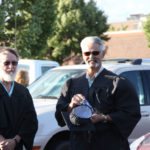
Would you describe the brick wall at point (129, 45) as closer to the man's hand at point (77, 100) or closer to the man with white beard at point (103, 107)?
the man with white beard at point (103, 107)

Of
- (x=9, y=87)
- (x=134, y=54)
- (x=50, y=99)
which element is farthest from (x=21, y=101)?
(x=134, y=54)

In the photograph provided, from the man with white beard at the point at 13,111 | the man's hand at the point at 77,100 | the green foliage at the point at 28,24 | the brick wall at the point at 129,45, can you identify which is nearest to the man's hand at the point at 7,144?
the man with white beard at the point at 13,111

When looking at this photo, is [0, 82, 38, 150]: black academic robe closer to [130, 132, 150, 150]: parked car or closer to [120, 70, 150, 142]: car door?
[130, 132, 150, 150]: parked car

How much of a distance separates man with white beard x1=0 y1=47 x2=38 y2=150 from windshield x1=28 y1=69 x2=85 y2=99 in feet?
7.46

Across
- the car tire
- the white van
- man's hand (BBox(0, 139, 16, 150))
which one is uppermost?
man's hand (BBox(0, 139, 16, 150))

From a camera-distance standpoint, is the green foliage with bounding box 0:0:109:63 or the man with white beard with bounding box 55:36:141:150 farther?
the green foliage with bounding box 0:0:109:63

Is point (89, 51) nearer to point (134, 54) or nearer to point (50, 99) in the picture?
point (50, 99)

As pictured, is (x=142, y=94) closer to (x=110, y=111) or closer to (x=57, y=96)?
(x=57, y=96)

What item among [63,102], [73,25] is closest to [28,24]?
[73,25]

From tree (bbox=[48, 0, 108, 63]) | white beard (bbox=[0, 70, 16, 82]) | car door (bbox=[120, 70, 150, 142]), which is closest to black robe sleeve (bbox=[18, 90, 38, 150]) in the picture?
white beard (bbox=[0, 70, 16, 82])

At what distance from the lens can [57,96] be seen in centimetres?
623

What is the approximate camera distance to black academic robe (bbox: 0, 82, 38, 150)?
3.80 meters

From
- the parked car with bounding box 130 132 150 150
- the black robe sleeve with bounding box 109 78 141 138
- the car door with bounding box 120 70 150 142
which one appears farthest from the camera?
the car door with bounding box 120 70 150 142

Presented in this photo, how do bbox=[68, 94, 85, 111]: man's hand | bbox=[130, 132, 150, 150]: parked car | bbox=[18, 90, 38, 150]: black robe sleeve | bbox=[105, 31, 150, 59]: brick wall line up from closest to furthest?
bbox=[68, 94, 85, 111]: man's hand
bbox=[18, 90, 38, 150]: black robe sleeve
bbox=[130, 132, 150, 150]: parked car
bbox=[105, 31, 150, 59]: brick wall
